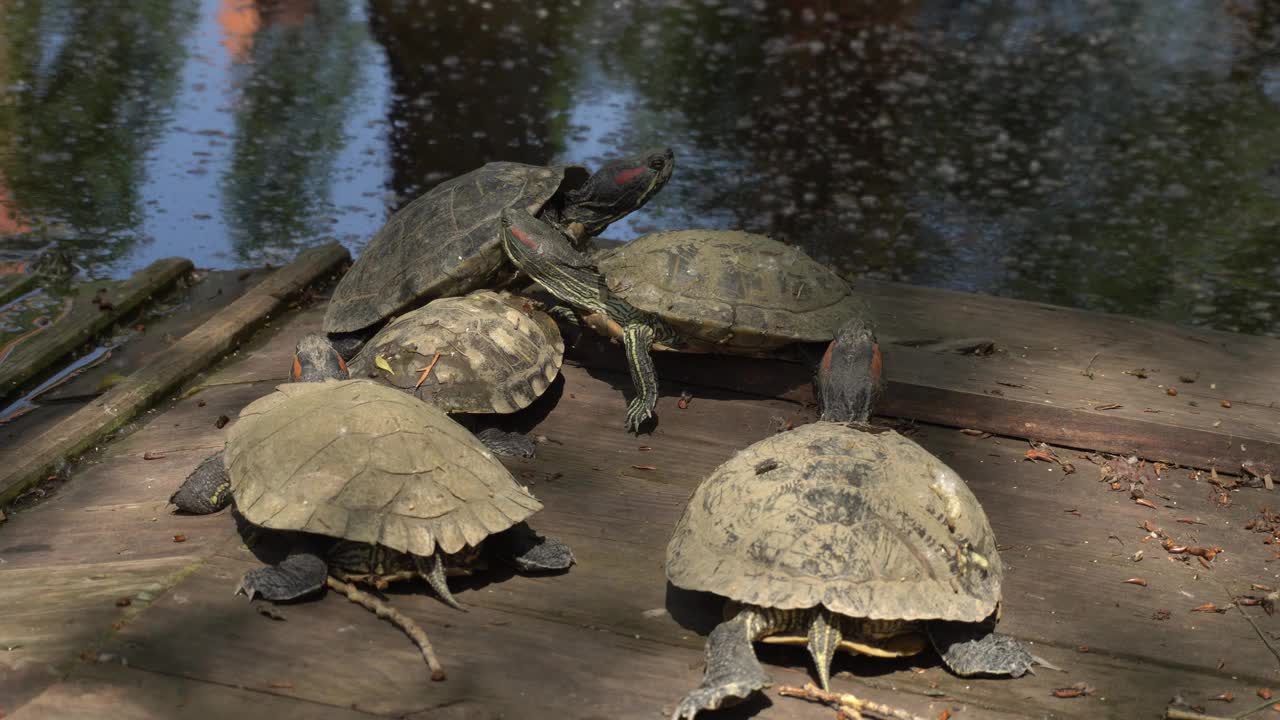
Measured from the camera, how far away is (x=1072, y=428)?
3.93 metres

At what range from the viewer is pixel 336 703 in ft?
8.21

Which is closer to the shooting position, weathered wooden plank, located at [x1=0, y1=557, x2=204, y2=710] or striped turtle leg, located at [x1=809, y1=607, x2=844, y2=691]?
weathered wooden plank, located at [x1=0, y1=557, x2=204, y2=710]

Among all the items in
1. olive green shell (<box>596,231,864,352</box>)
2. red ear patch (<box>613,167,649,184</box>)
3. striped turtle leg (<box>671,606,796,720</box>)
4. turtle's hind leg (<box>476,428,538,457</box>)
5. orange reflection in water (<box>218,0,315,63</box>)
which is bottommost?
orange reflection in water (<box>218,0,315,63</box>)

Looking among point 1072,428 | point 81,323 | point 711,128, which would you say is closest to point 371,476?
point 1072,428

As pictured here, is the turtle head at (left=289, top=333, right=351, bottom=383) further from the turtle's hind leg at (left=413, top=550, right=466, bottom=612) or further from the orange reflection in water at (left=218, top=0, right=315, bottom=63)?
the orange reflection in water at (left=218, top=0, right=315, bottom=63)

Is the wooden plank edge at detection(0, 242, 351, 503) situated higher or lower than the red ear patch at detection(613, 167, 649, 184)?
lower

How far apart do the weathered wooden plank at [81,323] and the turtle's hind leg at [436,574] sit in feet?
7.80

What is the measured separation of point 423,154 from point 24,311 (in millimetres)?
3726

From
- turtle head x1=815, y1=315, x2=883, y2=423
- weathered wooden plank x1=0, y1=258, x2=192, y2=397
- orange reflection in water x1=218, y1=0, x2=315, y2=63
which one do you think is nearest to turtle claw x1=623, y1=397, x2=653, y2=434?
turtle head x1=815, y1=315, x2=883, y2=423

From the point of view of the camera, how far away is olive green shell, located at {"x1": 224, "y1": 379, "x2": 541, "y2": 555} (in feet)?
9.27

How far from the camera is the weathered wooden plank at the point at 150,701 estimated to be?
7.88ft

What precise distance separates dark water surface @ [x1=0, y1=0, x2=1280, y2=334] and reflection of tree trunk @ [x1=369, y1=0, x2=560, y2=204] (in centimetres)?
4

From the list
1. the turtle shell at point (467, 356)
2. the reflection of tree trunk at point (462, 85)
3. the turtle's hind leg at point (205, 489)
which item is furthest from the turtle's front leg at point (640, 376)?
the reflection of tree trunk at point (462, 85)

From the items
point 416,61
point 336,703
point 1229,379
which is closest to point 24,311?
point 336,703
